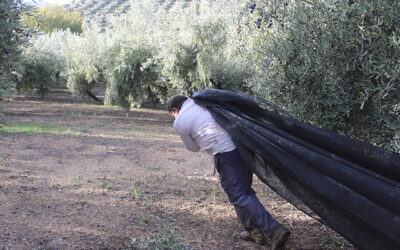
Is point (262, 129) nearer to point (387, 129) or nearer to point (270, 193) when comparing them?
point (387, 129)

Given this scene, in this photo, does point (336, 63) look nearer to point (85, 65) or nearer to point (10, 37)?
point (10, 37)

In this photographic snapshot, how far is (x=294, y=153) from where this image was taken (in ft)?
11.6

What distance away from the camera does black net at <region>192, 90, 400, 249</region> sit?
3.05 meters

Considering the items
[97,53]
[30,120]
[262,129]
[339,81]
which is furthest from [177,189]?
[97,53]

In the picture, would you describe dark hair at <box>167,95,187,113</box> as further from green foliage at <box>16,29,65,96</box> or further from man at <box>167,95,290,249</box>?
green foliage at <box>16,29,65,96</box>

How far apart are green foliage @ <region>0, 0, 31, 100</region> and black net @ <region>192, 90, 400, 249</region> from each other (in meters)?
2.12

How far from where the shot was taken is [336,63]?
3.70m

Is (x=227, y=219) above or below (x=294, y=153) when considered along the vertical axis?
below

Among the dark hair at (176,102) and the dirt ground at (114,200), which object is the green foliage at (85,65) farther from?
the dark hair at (176,102)

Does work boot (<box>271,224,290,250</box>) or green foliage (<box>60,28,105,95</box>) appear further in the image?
green foliage (<box>60,28,105,95</box>)

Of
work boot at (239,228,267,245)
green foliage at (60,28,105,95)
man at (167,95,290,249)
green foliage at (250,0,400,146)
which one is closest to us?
green foliage at (250,0,400,146)

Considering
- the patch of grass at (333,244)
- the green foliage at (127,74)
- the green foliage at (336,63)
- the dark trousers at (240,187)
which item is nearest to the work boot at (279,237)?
the dark trousers at (240,187)

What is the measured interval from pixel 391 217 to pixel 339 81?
139 cm

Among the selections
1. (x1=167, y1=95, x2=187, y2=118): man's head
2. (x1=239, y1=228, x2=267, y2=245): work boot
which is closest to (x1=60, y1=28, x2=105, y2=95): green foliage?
(x1=167, y1=95, x2=187, y2=118): man's head
